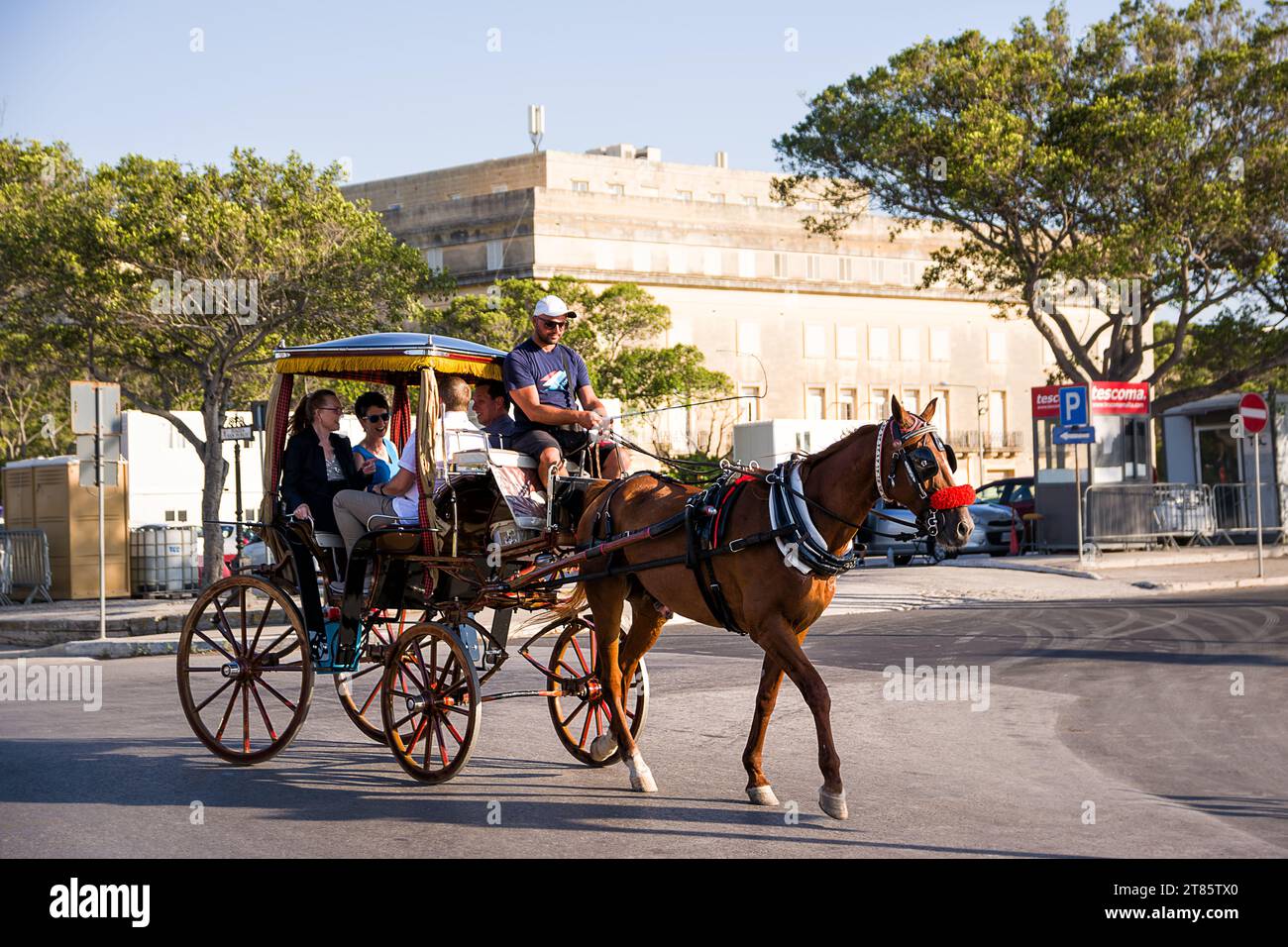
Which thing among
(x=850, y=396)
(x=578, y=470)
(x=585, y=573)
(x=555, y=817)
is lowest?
(x=555, y=817)

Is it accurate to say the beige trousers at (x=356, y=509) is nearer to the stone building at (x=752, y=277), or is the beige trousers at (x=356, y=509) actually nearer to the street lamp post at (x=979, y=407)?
the stone building at (x=752, y=277)

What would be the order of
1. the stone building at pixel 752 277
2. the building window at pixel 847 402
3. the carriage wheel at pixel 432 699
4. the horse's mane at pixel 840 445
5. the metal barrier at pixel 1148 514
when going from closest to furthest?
the horse's mane at pixel 840 445 → the carriage wheel at pixel 432 699 → the metal barrier at pixel 1148 514 → the stone building at pixel 752 277 → the building window at pixel 847 402

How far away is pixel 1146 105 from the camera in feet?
119

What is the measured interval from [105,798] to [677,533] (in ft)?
12.0

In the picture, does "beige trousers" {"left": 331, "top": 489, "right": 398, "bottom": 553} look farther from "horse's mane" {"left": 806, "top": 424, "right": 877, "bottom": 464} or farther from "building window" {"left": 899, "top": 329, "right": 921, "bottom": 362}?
"building window" {"left": 899, "top": 329, "right": 921, "bottom": 362}

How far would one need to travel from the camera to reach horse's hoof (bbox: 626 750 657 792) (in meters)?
9.02

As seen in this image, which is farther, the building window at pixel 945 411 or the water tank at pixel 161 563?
the building window at pixel 945 411

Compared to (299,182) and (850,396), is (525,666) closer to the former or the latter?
(299,182)

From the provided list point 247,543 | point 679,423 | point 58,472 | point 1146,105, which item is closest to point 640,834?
point 58,472

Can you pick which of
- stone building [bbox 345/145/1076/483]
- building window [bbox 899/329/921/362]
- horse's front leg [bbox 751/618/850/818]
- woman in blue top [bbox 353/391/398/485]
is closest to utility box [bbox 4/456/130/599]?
woman in blue top [bbox 353/391/398/485]

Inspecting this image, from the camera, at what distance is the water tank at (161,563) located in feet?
98.8

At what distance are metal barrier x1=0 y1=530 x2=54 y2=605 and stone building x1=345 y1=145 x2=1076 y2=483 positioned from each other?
144 feet

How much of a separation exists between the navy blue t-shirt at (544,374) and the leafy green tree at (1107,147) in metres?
27.4

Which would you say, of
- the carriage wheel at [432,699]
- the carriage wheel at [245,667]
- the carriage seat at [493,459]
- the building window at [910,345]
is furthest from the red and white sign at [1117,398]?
the building window at [910,345]
